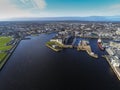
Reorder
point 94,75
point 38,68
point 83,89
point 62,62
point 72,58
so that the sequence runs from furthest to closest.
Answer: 1. point 72,58
2. point 62,62
3. point 38,68
4. point 94,75
5. point 83,89

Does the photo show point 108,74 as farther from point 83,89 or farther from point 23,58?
point 23,58

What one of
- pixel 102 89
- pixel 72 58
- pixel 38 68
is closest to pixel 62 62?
pixel 72 58

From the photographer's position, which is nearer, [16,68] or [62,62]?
[16,68]

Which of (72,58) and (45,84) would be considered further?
(72,58)

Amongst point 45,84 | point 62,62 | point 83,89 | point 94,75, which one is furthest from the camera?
point 62,62

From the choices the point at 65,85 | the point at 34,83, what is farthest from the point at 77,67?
the point at 34,83

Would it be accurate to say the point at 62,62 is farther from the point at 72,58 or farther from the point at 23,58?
the point at 23,58
